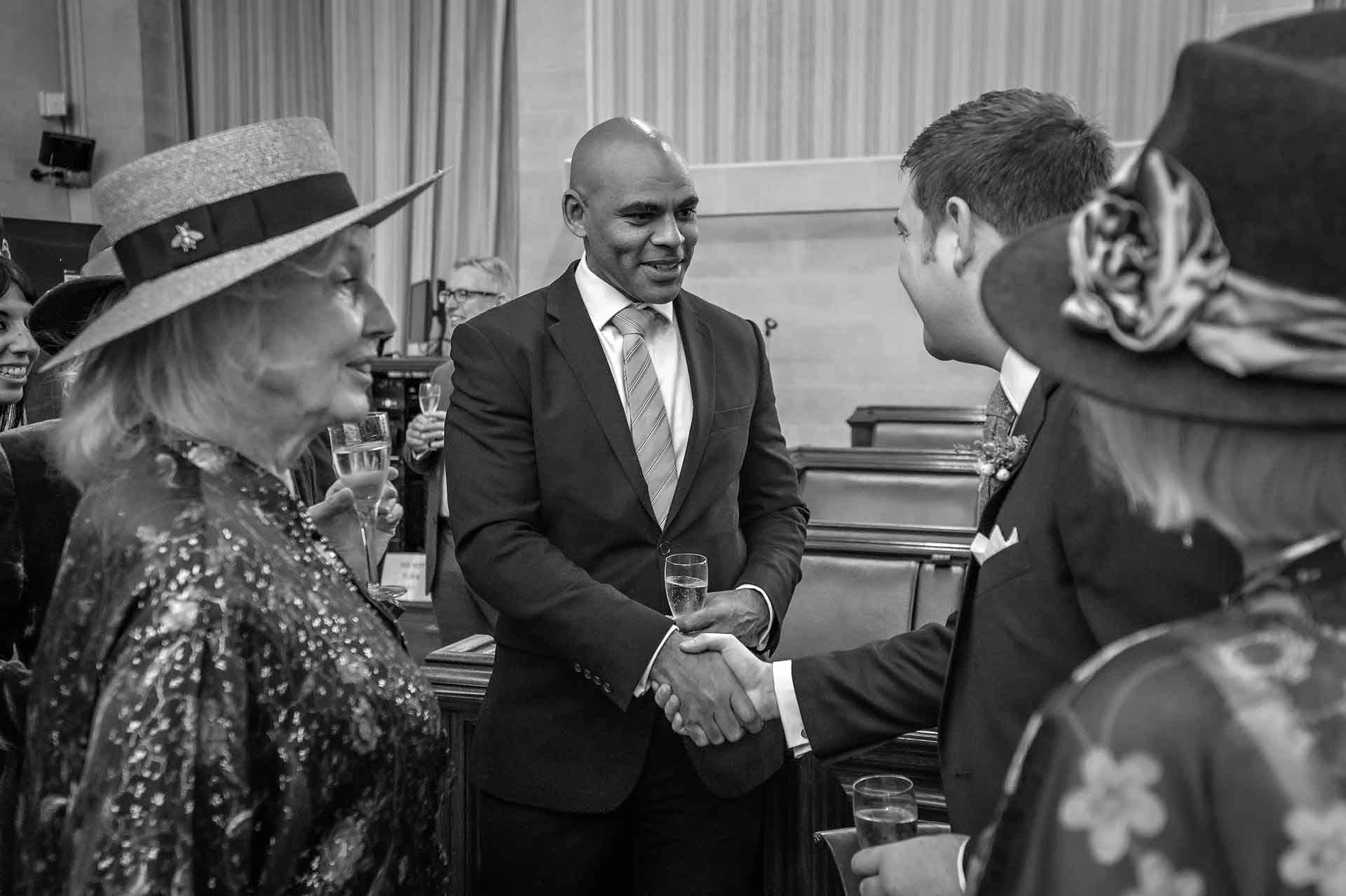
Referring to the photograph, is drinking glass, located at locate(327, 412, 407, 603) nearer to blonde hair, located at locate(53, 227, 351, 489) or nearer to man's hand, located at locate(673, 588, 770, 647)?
man's hand, located at locate(673, 588, 770, 647)

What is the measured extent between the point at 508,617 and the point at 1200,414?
1.51 meters

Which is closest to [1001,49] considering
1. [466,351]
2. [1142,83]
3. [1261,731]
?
[1142,83]

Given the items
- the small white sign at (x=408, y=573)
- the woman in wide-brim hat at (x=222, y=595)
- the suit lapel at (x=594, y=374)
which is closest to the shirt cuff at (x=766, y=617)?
the suit lapel at (x=594, y=374)

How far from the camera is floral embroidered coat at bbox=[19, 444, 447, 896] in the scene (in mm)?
1007

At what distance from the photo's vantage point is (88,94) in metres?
8.88

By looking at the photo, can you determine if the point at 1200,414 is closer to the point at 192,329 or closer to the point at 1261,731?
the point at 1261,731

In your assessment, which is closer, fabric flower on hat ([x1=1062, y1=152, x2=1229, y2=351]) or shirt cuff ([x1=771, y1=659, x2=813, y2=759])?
fabric flower on hat ([x1=1062, y1=152, x2=1229, y2=351])

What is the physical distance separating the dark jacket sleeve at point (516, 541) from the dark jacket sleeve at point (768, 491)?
1.32ft

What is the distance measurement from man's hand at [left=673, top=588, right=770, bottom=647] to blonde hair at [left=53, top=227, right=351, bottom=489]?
0.91 meters

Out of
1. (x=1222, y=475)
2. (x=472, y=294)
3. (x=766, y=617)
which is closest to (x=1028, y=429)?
(x=1222, y=475)

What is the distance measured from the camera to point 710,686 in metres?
1.85

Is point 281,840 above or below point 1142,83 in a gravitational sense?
below

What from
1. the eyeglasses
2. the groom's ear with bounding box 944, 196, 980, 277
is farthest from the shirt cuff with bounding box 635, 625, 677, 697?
the eyeglasses

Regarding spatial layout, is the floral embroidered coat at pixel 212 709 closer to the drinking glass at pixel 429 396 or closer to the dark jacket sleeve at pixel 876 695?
the dark jacket sleeve at pixel 876 695
